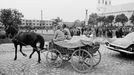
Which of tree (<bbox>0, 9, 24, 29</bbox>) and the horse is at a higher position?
tree (<bbox>0, 9, 24, 29</bbox>)

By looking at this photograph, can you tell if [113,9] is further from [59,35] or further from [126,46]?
[59,35]

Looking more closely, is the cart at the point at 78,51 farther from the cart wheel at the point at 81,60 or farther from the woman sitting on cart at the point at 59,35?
the woman sitting on cart at the point at 59,35

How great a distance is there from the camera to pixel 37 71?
537cm

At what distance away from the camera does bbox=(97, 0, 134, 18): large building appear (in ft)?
329

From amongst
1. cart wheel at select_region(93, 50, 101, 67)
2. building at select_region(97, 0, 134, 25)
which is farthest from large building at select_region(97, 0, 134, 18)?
cart wheel at select_region(93, 50, 101, 67)

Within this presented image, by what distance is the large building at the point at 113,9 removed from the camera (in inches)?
3949

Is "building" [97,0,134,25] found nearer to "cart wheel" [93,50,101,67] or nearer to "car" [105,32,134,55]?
"car" [105,32,134,55]

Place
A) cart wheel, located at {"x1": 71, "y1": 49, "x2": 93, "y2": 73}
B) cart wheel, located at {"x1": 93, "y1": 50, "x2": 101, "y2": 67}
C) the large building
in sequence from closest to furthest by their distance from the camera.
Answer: cart wheel, located at {"x1": 71, "y1": 49, "x2": 93, "y2": 73}, cart wheel, located at {"x1": 93, "y1": 50, "x2": 101, "y2": 67}, the large building

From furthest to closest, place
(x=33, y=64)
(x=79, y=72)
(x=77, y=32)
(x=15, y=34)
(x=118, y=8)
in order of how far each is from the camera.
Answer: (x=118, y=8) → (x=77, y=32) → (x=15, y=34) → (x=33, y=64) → (x=79, y=72)

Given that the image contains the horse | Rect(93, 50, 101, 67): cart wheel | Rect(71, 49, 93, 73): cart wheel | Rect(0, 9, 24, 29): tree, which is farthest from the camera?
Rect(0, 9, 24, 29): tree

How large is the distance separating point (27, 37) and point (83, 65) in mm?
2669

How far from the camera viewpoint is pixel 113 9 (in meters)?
114

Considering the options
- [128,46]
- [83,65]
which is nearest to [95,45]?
[83,65]

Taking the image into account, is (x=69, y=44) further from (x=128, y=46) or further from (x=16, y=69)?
(x=128, y=46)
